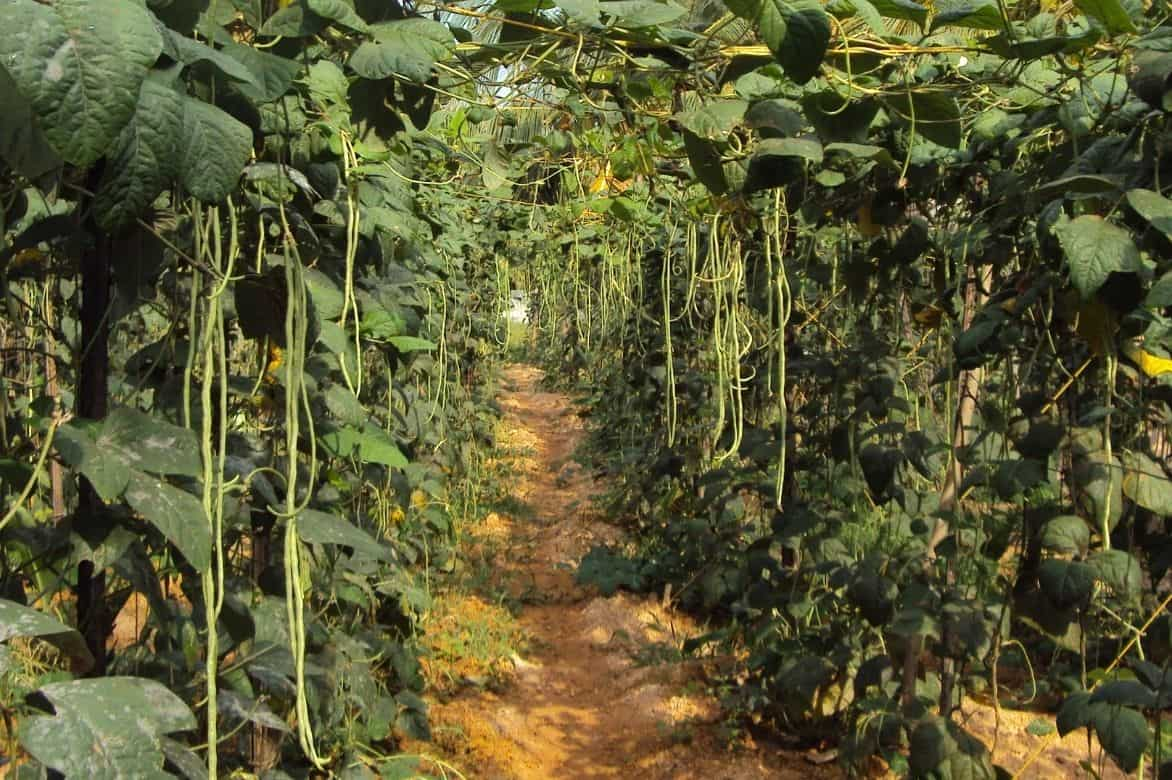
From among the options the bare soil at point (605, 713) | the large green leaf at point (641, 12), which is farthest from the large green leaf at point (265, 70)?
the bare soil at point (605, 713)

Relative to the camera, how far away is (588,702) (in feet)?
12.9

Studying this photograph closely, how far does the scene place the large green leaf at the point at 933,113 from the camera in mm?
1639

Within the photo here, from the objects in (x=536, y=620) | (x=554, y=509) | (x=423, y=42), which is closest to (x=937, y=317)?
(x=423, y=42)

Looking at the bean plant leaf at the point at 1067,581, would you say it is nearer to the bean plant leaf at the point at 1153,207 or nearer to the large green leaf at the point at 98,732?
the bean plant leaf at the point at 1153,207

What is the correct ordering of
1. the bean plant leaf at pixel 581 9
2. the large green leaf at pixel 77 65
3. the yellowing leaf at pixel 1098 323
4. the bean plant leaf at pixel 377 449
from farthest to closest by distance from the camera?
the bean plant leaf at pixel 377 449
the yellowing leaf at pixel 1098 323
the bean plant leaf at pixel 581 9
the large green leaf at pixel 77 65

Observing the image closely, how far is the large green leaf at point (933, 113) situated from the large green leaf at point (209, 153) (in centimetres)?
107

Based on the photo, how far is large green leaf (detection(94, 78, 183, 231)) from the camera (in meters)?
0.86

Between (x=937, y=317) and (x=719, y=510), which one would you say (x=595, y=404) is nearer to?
(x=719, y=510)

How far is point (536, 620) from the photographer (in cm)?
487

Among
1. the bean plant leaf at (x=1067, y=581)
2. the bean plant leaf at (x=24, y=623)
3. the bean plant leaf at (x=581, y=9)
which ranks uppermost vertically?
the bean plant leaf at (x=581, y=9)

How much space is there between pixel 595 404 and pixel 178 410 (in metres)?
7.89

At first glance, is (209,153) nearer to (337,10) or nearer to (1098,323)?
(337,10)

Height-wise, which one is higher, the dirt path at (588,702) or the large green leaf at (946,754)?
the large green leaf at (946,754)

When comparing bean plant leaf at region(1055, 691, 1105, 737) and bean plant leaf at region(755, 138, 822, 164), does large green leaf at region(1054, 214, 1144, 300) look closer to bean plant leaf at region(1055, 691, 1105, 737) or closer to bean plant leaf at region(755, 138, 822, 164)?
bean plant leaf at region(755, 138, 822, 164)
